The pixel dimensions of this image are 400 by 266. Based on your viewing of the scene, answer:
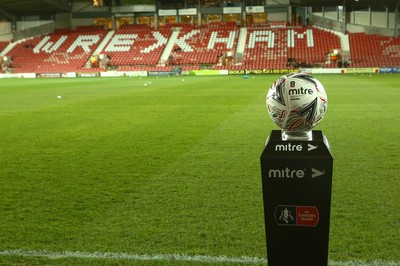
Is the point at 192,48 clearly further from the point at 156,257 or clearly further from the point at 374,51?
the point at 156,257

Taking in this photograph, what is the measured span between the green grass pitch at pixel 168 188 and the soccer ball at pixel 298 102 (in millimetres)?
1473

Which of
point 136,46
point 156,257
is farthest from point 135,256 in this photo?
point 136,46

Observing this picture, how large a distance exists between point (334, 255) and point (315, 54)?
43.6 metres

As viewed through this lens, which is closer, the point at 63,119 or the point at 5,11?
the point at 63,119

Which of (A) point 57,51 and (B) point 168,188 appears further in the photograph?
(A) point 57,51

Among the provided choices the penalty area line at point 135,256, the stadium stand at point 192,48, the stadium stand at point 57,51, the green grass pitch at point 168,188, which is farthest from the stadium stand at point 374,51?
the penalty area line at point 135,256

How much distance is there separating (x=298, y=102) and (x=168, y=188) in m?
3.43

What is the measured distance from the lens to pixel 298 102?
266cm

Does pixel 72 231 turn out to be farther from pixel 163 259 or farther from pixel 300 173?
pixel 300 173

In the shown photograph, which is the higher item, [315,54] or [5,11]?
[5,11]

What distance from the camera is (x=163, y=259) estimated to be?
3.77m

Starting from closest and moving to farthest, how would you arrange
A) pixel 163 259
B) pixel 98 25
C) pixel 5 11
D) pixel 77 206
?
pixel 163 259 → pixel 77 206 → pixel 5 11 → pixel 98 25

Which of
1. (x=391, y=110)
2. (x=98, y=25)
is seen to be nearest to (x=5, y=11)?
(x=98, y=25)

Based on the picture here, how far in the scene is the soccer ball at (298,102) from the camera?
2.67 meters
